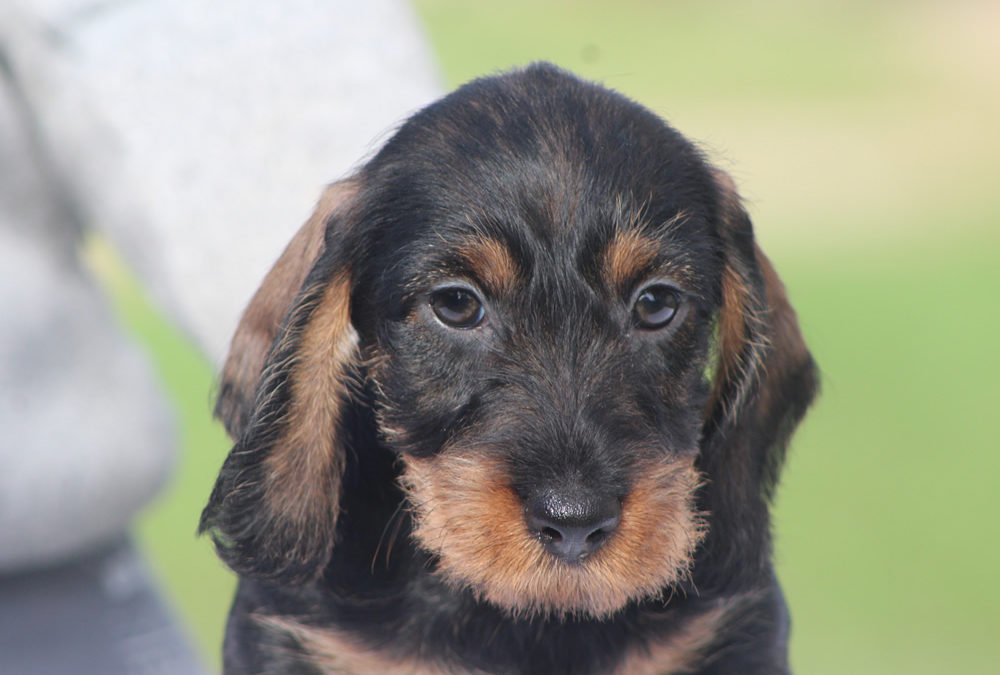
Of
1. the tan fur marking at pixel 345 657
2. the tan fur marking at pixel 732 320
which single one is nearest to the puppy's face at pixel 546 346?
the tan fur marking at pixel 732 320

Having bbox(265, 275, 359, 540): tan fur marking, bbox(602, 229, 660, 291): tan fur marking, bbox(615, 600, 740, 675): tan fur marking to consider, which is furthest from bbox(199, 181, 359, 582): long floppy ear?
bbox(615, 600, 740, 675): tan fur marking

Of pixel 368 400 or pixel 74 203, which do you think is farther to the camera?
pixel 74 203

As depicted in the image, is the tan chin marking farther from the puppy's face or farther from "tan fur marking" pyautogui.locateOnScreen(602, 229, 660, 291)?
"tan fur marking" pyautogui.locateOnScreen(602, 229, 660, 291)

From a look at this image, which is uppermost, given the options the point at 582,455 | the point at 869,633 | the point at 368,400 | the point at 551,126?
the point at 551,126

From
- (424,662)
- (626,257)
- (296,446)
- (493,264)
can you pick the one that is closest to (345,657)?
(424,662)

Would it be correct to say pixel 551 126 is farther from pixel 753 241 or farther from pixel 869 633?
pixel 869 633

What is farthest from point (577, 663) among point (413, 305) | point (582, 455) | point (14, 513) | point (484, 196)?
point (14, 513)

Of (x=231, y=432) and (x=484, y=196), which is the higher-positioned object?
(x=484, y=196)

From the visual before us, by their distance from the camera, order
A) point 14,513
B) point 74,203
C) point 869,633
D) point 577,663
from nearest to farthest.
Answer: point 577,663 < point 14,513 < point 74,203 < point 869,633

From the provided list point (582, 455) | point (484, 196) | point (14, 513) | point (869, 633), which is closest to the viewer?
point (582, 455)
